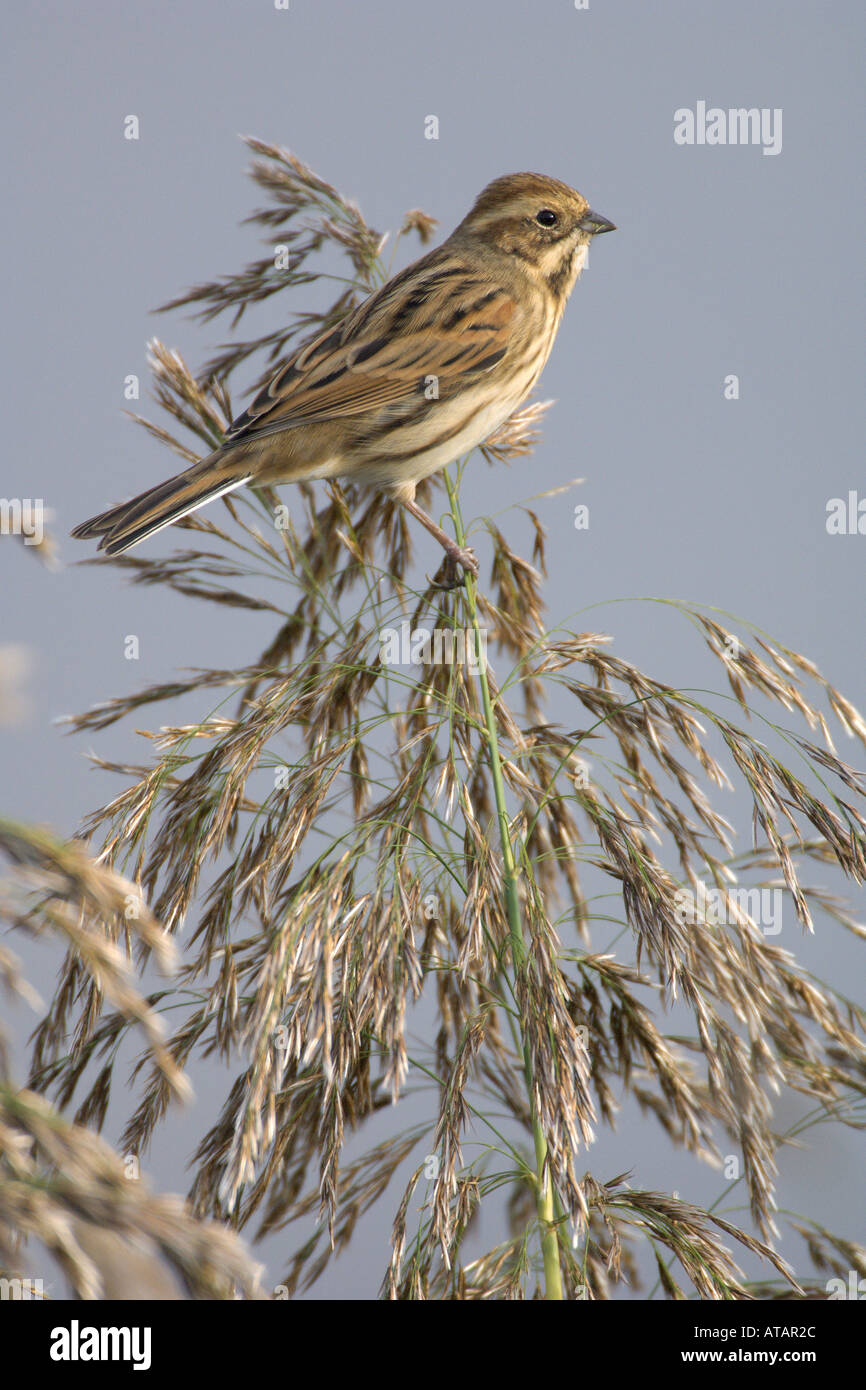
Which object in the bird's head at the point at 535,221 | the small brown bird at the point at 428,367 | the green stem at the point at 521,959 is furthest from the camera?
the bird's head at the point at 535,221

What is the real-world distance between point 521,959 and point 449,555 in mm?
847

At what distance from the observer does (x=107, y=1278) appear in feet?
3.29

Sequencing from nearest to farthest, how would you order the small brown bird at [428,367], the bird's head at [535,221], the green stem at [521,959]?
the green stem at [521,959] → the small brown bird at [428,367] → the bird's head at [535,221]

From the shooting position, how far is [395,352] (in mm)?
2502

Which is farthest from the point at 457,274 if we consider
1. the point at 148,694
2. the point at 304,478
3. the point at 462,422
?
the point at 148,694

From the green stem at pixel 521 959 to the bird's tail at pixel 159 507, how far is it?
1.78 ft

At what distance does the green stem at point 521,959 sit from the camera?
1.98 meters

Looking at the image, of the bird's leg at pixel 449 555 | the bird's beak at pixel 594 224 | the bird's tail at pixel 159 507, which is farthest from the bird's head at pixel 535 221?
the bird's tail at pixel 159 507

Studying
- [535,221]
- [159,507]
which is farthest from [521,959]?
[535,221]

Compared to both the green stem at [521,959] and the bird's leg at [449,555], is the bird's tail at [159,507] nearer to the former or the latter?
the bird's leg at [449,555]

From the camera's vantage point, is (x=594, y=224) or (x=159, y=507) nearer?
(x=159, y=507)

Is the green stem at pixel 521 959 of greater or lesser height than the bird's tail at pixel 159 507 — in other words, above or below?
below

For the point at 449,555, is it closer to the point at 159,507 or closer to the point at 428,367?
the point at 428,367

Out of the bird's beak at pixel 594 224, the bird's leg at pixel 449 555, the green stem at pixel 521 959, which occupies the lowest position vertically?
the green stem at pixel 521 959
